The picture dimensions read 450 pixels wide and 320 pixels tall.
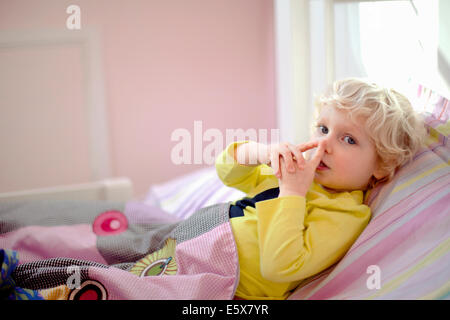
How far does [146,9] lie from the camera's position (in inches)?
34.1

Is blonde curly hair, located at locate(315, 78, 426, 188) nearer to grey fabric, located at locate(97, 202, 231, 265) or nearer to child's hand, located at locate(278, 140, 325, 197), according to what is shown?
child's hand, located at locate(278, 140, 325, 197)

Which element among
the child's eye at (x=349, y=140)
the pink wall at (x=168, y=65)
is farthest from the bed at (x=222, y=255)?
the pink wall at (x=168, y=65)

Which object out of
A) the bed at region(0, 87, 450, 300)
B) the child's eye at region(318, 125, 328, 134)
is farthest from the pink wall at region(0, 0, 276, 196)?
the bed at region(0, 87, 450, 300)

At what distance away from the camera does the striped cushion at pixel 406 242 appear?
1.92 feet

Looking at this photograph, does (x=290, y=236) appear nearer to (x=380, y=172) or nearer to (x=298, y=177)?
(x=298, y=177)

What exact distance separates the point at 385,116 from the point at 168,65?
0.63 meters

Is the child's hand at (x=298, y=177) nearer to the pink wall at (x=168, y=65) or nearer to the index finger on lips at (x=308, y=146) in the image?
the index finger on lips at (x=308, y=146)

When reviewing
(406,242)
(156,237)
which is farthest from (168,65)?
(406,242)

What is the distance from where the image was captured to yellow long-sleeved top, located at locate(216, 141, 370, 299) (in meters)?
0.61

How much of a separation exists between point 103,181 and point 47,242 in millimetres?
510

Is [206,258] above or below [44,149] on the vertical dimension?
below

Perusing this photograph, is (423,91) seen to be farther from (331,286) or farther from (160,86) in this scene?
(160,86)
